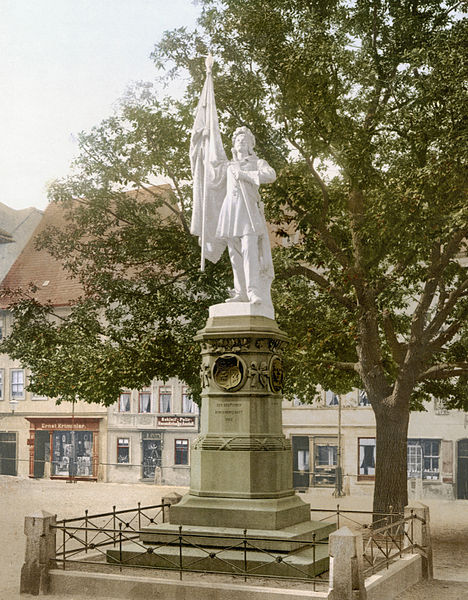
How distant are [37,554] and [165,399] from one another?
117 feet

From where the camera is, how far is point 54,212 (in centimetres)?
4550

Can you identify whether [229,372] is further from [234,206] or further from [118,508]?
[118,508]

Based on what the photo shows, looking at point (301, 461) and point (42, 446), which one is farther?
point (42, 446)

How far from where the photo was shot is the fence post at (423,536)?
14.6 metres

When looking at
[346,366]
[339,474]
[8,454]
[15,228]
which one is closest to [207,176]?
[346,366]

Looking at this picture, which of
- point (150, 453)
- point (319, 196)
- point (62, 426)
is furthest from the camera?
point (62, 426)

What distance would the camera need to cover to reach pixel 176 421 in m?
46.9

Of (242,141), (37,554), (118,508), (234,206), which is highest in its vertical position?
(242,141)

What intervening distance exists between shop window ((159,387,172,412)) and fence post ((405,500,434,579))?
33.4m

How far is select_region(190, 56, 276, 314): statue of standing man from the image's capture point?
13.5m

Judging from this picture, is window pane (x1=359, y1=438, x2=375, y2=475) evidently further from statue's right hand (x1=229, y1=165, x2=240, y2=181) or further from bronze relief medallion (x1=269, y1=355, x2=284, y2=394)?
statue's right hand (x1=229, y1=165, x2=240, y2=181)

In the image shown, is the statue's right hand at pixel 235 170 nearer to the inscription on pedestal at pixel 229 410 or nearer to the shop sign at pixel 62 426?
the inscription on pedestal at pixel 229 410

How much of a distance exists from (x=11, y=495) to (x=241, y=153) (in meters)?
28.2

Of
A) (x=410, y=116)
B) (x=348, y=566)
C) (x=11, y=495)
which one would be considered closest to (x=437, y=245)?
(x=410, y=116)
